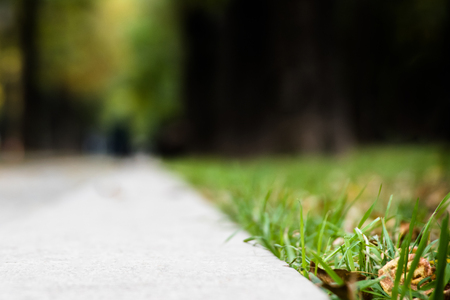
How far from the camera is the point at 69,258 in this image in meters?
2.04

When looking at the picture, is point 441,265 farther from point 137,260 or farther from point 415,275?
point 137,260

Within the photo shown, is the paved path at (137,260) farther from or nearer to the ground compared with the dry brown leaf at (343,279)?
nearer to the ground

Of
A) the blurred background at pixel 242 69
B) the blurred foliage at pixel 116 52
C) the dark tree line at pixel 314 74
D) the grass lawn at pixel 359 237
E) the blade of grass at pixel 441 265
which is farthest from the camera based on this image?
the blurred foliage at pixel 116 52

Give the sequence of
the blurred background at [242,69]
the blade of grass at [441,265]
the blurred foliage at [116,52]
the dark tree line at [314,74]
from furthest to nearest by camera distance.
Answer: the blurred foliage at [116,52], the blurred background at [242,69], the dark tree line at [314,74], the blade of grass at [441,265]

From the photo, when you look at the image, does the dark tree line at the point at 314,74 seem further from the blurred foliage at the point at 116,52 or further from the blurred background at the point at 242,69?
the blurred foliage at the point at 116,52

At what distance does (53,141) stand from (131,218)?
3441 cm

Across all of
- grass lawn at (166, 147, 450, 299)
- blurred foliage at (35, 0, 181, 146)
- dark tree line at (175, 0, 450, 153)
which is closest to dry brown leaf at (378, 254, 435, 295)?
grass lawn at (166, 147, 450, 299)

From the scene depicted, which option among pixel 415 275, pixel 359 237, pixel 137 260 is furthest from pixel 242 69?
pixel 415 275

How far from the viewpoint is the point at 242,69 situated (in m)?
12.7

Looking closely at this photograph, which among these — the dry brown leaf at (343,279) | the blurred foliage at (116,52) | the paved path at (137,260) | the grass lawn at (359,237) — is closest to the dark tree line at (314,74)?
the grass lawn at (359,237)

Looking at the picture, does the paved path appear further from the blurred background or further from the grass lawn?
the blurred background

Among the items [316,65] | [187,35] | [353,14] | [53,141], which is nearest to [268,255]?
[316,65]

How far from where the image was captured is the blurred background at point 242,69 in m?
3.78

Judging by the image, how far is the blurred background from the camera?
378 cm
